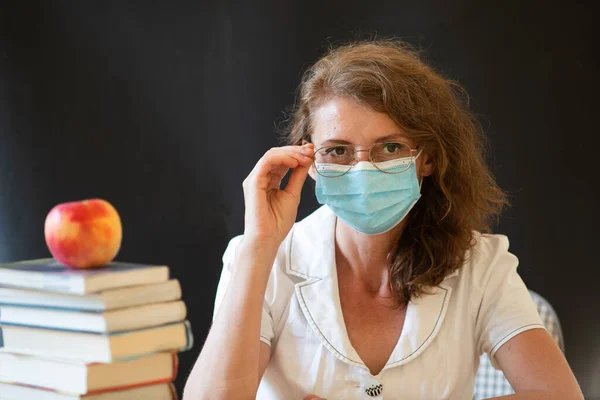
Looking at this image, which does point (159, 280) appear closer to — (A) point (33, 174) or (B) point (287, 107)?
(A) point (33, 174)

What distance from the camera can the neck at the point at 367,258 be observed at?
70.9 inches

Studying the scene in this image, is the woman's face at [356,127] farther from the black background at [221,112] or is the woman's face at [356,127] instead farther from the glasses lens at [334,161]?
the black background at [221,112]

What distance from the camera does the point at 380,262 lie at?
1826mm

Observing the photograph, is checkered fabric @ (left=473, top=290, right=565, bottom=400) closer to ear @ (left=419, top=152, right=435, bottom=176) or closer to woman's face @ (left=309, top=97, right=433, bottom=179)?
ear @ (left=419, top=152, right=435, bottom=176)

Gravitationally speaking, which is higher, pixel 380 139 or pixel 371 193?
pixel 380 139

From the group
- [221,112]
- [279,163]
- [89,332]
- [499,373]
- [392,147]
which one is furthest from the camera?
[221,112]

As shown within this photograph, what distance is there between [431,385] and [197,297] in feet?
4.29

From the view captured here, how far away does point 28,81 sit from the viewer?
242 centimetres

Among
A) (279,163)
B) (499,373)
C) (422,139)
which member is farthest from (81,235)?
(499,373)

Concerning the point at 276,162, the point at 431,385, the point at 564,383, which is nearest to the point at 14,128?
the point at 276,162

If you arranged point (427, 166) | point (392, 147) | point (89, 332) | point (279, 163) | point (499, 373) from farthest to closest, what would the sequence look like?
point (499, 373) < point (427, 166) < point (392, 147) < point (279, 163) < point (89, 332)

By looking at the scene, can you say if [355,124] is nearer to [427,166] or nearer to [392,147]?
[392,147]

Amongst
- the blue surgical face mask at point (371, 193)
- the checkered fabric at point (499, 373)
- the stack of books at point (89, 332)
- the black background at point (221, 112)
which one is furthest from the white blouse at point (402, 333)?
the black background at point (221, 112)

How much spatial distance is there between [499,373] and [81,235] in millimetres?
1596
